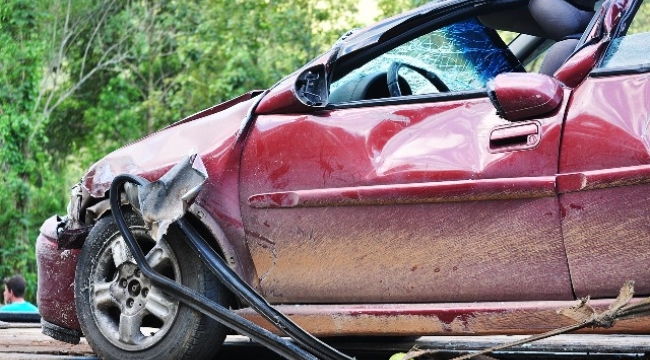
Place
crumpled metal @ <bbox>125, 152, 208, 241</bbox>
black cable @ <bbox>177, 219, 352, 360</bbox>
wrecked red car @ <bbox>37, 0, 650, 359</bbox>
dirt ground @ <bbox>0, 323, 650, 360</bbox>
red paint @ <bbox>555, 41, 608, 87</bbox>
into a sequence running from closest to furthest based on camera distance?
wrecked red car @ <bbox>37, 0, 650, 359</bbox> → red paint @ <bbox>555, 41, 608, 87</bbox> → black cable @ <bbox>177, 219, 352, 360</bbox> → crumpled metal @ <bbox>125, 152, 208, 241</bbox> → dirt ground @ <bbox>0, 323, 650, 360</bbox>

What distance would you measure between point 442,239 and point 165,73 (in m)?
23.3

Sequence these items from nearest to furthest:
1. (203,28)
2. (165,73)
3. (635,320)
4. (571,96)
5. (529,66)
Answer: (635,320), (571,96), (529,66), (203,28), (165,73)

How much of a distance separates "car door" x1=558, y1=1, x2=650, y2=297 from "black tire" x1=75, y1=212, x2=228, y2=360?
5.06ft

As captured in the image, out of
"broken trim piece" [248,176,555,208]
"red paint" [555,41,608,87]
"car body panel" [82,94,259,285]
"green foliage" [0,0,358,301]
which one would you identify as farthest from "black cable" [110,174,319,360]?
"green foliage" [0,0,358,301]

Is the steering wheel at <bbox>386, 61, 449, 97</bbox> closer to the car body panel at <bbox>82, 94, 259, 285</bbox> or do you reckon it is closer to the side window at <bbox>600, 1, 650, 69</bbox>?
the car body panel at <bbox>82, 94, 259, 285</bbox>

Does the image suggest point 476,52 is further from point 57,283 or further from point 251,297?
point 57,283

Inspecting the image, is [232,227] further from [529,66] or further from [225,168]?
[529,66]

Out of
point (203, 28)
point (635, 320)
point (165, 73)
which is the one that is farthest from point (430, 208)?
point (165, 73)

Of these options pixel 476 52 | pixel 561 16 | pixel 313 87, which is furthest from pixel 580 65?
pixel 313 87

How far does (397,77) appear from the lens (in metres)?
4.86

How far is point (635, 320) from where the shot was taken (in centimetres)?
346

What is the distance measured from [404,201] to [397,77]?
1105mm

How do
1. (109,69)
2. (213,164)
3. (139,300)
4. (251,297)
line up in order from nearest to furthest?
1. (251,297)
2. (213,164)
3. (139,300)
4. (109,69)

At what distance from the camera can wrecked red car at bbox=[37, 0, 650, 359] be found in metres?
3.60
